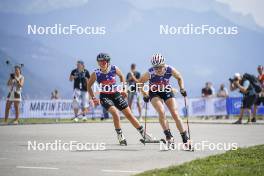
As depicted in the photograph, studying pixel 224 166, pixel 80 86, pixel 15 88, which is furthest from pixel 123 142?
pixel 80 86

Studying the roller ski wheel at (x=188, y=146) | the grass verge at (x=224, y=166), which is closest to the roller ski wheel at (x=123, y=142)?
the roller ski wheel at (x=188, y=146)

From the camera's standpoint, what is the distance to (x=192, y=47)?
57.1 meters

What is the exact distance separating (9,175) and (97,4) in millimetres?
45139

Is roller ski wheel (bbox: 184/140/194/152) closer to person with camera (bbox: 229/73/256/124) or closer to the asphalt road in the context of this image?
the asphalt road

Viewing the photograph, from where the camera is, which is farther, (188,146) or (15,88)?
(15,88)

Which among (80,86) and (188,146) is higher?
(80,86)

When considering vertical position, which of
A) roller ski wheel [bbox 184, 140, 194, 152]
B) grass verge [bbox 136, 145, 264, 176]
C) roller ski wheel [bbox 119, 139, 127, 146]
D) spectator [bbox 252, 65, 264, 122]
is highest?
spectator [bbox 252, 65, 264, 122]

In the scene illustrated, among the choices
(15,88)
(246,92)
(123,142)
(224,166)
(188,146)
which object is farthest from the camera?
(15,88)

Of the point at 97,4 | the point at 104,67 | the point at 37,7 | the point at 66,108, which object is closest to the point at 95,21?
the point at 97,4

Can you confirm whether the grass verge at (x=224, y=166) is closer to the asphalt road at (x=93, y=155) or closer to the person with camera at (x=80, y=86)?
the asphalt road at (x=93, y=155)

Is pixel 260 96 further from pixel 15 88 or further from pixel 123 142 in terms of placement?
pixel 123 142

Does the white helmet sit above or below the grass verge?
above

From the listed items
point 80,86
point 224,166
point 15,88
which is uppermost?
point 80,86

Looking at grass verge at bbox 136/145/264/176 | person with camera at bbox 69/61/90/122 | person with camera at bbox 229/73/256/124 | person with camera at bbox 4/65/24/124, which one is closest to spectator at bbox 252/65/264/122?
person with camera at bbox 229/73/256/124
